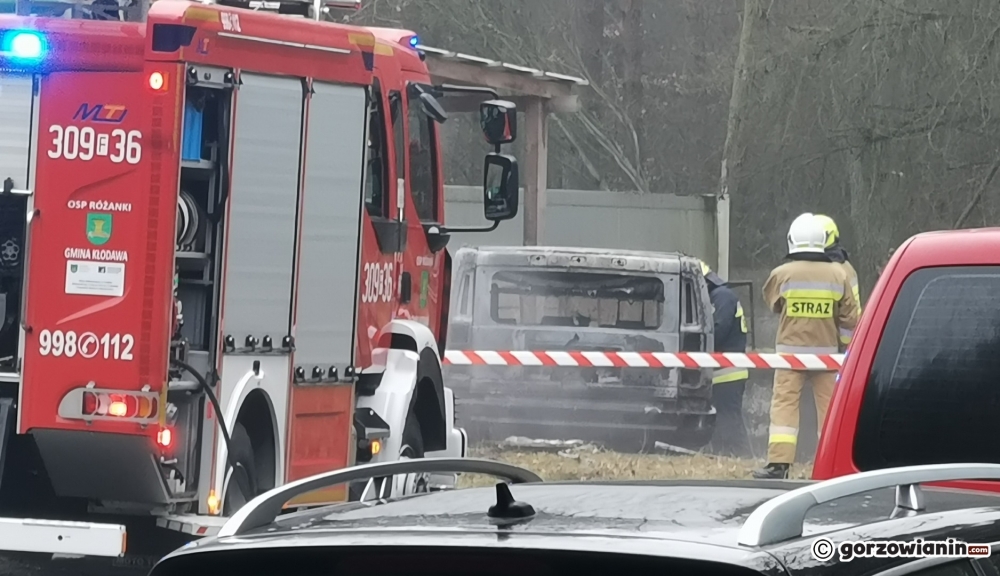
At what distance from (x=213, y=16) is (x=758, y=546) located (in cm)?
523

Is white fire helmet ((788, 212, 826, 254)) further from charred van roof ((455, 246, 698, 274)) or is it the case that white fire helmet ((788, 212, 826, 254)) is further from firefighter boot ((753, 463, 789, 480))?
firefighter boot ((753, 463, 789, 480))

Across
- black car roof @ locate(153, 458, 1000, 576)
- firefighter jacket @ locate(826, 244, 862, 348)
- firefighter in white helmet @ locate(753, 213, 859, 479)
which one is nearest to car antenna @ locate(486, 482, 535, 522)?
black car roof @ locate(153, 458, 1000, 576)

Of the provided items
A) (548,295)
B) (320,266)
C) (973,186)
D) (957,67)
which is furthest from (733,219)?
(320,266)

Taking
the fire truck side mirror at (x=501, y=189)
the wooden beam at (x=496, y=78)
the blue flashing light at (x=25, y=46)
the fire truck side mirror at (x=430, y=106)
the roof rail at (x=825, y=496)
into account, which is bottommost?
the roof rail at (x=825, y=496)

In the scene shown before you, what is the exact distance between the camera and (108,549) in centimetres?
645

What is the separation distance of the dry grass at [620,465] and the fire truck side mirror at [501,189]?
275 centimetres

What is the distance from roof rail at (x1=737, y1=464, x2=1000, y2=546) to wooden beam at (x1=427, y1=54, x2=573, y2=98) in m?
12.2

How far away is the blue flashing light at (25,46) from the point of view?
6902 millimetres

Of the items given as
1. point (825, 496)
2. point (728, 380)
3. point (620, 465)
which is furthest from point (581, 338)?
point (825, 496)

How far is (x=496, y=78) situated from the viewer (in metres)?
15.9

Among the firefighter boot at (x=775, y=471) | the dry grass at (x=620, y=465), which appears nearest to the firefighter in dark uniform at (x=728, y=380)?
the dry grass at (x=620, y=465)

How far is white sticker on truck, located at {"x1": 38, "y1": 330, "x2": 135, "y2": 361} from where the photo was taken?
673 cm

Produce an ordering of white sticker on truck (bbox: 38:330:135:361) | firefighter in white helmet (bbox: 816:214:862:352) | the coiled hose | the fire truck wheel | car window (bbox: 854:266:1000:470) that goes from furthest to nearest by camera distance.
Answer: firefighter in white helmet (bbox: 816:214:862:352)
the fire truck wheel
the coiled hose
white sticker on truck (bbox: 38:330:135:361)
car window (bbox: 854:266:1000:470)

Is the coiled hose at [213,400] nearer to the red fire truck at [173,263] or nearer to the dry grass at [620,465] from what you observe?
the red fire truck at [173,263]
